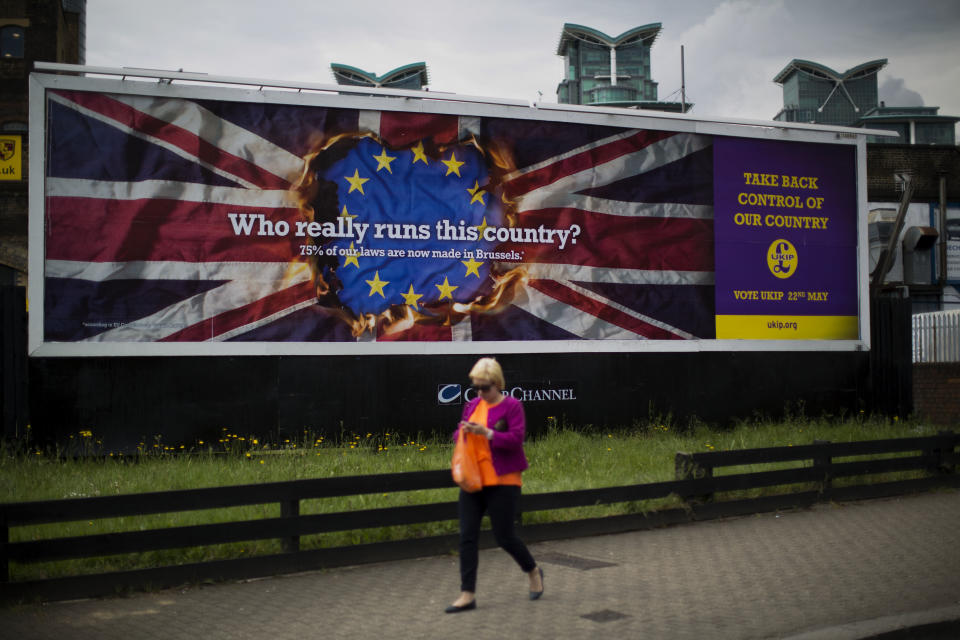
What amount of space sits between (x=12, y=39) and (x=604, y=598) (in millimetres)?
47038

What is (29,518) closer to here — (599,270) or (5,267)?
(599,270)

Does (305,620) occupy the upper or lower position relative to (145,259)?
lower

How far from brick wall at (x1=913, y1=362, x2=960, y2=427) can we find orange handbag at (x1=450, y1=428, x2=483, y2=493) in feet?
60.9

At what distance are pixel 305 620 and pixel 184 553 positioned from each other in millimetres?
2094

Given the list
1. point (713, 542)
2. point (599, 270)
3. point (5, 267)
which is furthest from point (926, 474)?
point (5, 267)

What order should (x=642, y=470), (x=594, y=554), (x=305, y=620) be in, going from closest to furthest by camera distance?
(x=305, y=620) → (x=594, y=554) → (x=642, y=470)

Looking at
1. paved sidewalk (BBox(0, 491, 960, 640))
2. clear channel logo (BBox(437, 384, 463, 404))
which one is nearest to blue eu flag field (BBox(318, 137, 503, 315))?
clear channel logo (BBox(437, 384, 463, 404))

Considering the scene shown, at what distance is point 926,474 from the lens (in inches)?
498

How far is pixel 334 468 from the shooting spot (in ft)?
40.7

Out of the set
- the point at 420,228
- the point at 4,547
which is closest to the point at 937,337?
the point at 420,228

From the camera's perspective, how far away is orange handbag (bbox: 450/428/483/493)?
6.48 m

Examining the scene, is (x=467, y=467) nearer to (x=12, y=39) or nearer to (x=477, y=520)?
(x=477, y=520)

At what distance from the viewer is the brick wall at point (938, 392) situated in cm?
2170

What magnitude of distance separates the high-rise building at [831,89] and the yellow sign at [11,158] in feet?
223
